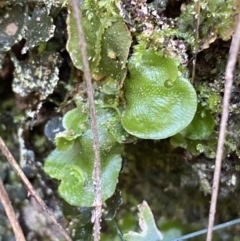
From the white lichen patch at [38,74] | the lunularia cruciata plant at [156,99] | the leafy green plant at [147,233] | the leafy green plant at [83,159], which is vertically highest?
the white lichen patch at [38,74]

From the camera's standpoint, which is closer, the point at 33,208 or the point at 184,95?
the point at 184,95

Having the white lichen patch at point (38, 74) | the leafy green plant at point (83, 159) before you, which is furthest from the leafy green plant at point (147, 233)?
the white lichen patch at point (38, 74)

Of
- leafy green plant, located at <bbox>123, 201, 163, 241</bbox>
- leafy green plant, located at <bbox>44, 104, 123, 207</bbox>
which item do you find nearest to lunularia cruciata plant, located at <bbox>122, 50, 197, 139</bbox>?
leafy green plant, located at <bbox>44, 104, 123, 207</bbox>

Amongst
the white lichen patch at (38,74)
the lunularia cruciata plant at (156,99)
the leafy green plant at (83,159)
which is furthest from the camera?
Result: the white lichen patch at (38,74)

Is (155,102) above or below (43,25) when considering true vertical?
below

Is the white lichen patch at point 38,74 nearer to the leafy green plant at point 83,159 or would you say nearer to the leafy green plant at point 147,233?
the leafy green plant at point 83,159

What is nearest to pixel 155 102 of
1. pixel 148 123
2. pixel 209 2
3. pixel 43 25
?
pixel 148 123

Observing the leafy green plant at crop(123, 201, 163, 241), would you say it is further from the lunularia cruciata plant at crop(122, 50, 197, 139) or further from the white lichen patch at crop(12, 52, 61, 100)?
the white lichen patch at crop(12, 52, 61, 100)

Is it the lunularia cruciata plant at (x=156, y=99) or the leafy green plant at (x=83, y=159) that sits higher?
the lunularia cruciata plant at (x=156, y=99)

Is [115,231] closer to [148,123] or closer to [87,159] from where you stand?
[87,159]

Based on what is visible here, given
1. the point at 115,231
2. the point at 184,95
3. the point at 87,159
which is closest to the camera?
the point at 184,95
